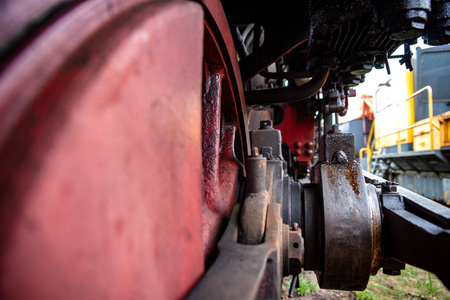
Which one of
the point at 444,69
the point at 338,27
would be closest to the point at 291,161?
the point at 338,27

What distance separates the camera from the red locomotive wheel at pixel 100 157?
27 cm

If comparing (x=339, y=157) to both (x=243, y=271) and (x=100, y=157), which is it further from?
(x=100, y=157)

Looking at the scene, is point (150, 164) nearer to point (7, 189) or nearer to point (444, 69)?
point (7, 189)

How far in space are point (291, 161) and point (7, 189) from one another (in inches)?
160

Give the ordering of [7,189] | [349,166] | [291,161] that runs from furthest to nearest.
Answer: [291,161] → [349,166] → [7,189]

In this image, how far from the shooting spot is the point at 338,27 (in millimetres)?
1287

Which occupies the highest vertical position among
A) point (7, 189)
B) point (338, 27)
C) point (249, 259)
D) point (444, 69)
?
point (444, 69)

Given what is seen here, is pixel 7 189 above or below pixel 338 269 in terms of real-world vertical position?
above

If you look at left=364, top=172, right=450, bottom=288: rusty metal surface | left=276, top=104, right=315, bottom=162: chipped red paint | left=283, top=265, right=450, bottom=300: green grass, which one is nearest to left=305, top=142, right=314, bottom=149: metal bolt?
left=276, top=104, right=315, bottom=162: chipped red paint

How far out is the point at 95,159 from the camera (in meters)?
0.31

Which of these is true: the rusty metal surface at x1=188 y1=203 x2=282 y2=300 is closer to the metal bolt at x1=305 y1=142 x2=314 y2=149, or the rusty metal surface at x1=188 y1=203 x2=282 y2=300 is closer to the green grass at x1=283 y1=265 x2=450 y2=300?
the green grass at x1=283 y1=265 x2=450 y2=300

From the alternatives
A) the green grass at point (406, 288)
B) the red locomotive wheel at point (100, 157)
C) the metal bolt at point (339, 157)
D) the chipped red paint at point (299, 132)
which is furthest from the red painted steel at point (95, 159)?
the chipped red paint at point (299, 132)

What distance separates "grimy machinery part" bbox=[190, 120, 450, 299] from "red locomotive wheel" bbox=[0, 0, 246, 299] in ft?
0.72

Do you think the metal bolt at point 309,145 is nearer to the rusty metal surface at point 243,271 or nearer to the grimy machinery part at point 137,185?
the grimy machinery part at point 137,185
